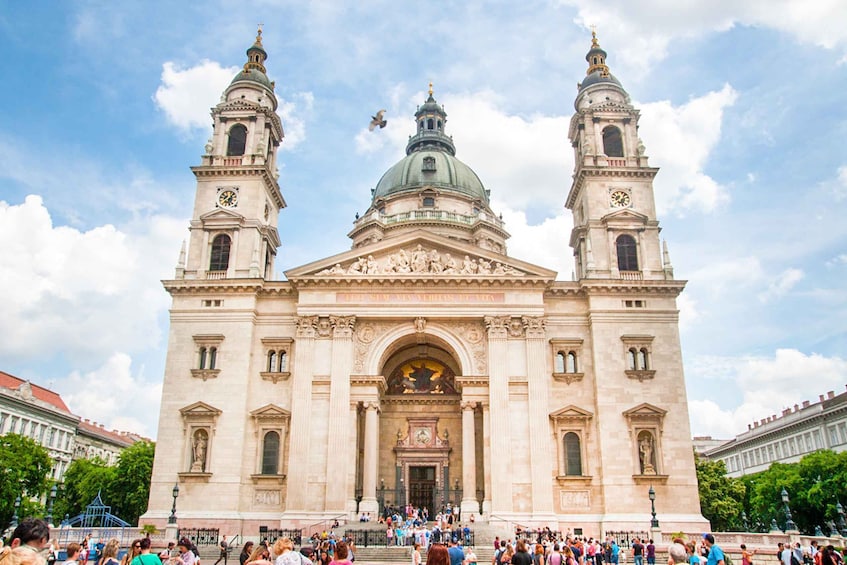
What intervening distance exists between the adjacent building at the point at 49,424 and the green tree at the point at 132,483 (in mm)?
9165

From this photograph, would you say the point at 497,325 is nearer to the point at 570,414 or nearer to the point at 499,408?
the point at 499,408

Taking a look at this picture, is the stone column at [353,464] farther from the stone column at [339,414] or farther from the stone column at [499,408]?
the stone column at [499,408]

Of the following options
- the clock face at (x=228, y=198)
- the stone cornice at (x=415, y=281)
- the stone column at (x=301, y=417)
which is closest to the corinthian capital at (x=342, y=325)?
the stone column at (x=301, y=417)

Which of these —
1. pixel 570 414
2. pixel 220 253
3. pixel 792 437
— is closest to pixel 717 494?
pixel 792 437

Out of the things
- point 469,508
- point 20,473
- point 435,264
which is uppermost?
point 435,264

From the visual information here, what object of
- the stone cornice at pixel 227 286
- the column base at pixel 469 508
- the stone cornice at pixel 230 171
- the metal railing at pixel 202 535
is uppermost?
the stone cornice at pixel 230 171

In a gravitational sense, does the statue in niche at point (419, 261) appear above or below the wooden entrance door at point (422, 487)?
above

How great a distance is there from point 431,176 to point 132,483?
3587cm

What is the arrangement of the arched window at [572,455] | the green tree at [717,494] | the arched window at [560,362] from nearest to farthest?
the arched window at [572,455], the arched window at [560,362], the green tree at [717,494]

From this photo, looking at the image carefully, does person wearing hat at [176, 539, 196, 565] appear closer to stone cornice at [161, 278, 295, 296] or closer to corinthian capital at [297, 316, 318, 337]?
corinthian capital at [297, 316, 318, 337]

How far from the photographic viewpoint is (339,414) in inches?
1554

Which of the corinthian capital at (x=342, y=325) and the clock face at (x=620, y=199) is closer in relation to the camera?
the corinthian capital at (x=342, y=325)

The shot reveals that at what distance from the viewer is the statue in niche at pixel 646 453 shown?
39.1 meters

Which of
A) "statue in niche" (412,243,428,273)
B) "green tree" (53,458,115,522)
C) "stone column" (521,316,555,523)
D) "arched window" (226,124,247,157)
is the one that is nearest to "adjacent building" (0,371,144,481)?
"green tree" (53,458,115,522)
